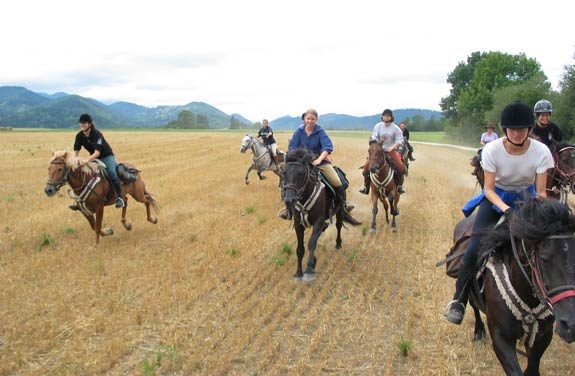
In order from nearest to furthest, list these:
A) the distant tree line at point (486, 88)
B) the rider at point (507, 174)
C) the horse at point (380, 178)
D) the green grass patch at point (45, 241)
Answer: the rider at point (507, 174), the green grass patch at point (45, 241), the horse at point (380, 178), the distant tree line at point (486, 88)

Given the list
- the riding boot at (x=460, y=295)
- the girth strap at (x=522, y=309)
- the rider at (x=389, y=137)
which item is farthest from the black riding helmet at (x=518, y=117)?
the rider at (x=389, y=137)

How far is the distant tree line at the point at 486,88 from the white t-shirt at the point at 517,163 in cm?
3996

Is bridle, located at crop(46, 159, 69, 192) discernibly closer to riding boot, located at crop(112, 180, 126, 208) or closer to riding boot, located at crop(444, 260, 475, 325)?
riding boot, located at crop(112, 180, 126, 208)

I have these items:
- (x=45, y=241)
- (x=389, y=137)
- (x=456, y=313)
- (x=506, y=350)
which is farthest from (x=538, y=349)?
(x=45, y=241)

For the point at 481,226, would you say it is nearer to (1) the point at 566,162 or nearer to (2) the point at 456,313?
(2) the point at 456,313

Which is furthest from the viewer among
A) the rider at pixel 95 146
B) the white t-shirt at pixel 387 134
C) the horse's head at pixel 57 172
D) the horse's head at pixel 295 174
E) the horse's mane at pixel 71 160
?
the white t-shirt at pixel 387 134

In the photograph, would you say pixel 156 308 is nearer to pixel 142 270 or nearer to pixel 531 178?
pixel 142 270

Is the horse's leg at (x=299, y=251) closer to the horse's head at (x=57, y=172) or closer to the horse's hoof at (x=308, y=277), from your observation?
the horse's hoof at (x=308, y=277)

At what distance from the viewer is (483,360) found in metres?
5.01

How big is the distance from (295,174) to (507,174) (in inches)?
148

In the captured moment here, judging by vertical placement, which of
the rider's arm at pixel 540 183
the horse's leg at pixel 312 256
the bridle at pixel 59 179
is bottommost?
the horse's leg at pixel 312 256

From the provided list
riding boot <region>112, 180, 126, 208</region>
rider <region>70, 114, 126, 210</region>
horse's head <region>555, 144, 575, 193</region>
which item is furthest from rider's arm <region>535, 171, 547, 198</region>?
riding boot <region>112, 180, 126, 208</region>

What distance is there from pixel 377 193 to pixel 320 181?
381 centimetres

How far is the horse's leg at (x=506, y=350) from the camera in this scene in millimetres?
3582
